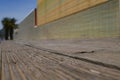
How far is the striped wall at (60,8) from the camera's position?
79.5 feet

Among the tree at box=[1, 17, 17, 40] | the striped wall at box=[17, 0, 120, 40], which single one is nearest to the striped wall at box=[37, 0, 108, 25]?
the striped wall at box=[17, 0, 120, 40]

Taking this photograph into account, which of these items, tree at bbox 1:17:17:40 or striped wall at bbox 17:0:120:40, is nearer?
striped wall at bbox 17:0:120:40

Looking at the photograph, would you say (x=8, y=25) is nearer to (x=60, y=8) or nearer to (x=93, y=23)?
(x=60, y=8)

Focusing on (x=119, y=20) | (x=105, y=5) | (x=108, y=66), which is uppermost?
(x=105, y=5)

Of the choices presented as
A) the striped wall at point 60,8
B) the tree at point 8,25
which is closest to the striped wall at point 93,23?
the striped wall at point 60,8

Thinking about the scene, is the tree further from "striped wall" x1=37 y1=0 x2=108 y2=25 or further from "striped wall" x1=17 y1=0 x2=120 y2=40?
"striped wall" x1=17 y1=0 x2=120 y2=40

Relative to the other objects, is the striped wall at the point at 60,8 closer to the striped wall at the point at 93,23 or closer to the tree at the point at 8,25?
the striped wall at the point at 93,23

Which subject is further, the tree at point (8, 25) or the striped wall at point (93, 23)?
the tree at point (8, 25)

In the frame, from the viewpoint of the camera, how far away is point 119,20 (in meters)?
16.8

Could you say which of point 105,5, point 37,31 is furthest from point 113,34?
point 37,31

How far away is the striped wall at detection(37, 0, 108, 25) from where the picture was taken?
24244 mm

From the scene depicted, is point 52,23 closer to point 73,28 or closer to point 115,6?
point 73,28

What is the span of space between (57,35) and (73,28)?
385 inches

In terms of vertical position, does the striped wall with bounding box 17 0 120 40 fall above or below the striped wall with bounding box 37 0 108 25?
below
